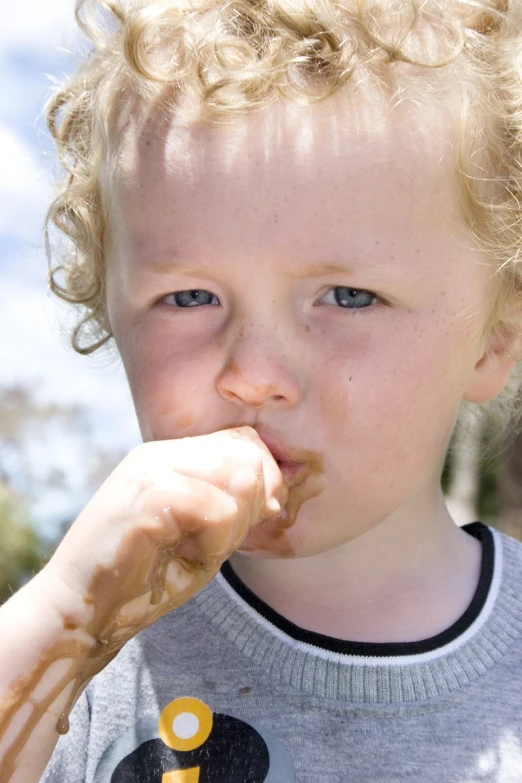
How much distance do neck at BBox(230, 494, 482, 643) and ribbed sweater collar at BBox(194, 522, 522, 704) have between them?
28mm

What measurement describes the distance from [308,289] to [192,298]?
7.7 inches

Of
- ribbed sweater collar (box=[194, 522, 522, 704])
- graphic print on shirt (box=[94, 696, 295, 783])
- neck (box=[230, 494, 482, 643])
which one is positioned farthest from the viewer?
neck (box=[230, 494, 482, 643])

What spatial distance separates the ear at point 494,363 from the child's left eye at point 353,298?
0.30 m

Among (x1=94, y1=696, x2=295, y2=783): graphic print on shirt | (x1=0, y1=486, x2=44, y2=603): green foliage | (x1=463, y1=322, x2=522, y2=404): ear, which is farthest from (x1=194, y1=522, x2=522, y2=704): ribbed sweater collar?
(x1=0, y1=486, x2=44, y2=603): green foliage

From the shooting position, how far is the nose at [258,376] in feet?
4.03

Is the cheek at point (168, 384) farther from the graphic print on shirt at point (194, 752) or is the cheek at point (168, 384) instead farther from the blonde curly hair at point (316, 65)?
the graphic print on shirt at point (194, 752)

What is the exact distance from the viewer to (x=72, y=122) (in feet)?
5.96

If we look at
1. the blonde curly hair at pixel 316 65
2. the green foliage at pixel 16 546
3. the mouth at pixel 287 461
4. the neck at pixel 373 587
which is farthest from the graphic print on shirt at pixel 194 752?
the green foliage at pixel 16 546

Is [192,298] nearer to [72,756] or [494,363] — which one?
[494,363]

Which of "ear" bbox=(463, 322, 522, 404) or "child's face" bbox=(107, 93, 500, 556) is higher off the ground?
"child's face" bbox=(107, 93, 500, 556)

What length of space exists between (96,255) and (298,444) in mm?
593

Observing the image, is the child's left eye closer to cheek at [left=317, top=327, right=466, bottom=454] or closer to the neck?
cheek at [left=317, top=327, right=466, bottom=454]

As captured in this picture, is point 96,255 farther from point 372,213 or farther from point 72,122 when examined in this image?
point 372,213

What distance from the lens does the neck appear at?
60.4 inches
